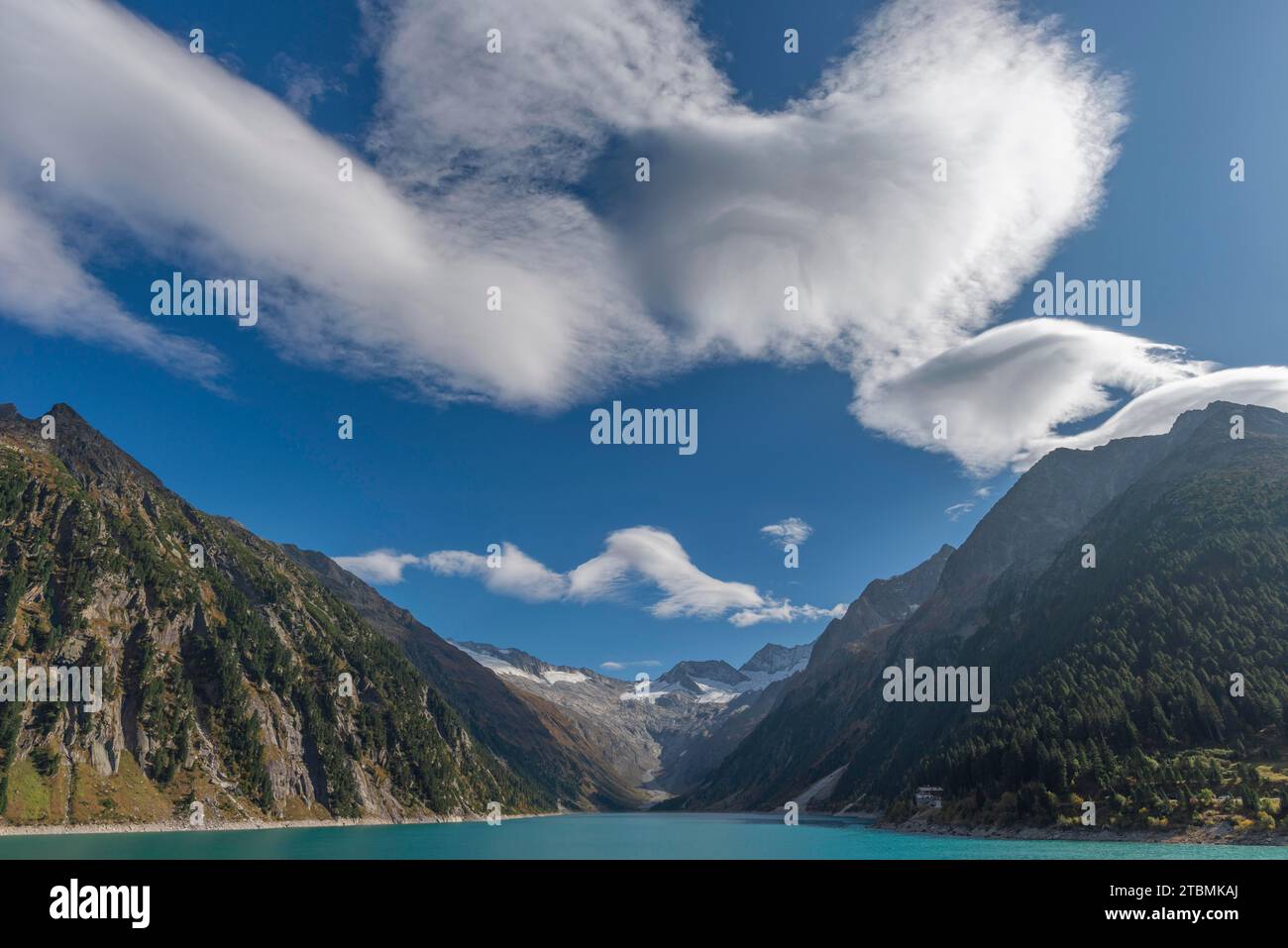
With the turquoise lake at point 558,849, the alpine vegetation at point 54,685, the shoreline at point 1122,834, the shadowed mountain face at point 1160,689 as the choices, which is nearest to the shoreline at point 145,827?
the turquoise lake at point 558,849

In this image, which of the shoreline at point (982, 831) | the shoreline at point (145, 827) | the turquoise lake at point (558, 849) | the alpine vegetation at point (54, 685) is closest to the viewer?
the turquoise lake at point (558, 849)

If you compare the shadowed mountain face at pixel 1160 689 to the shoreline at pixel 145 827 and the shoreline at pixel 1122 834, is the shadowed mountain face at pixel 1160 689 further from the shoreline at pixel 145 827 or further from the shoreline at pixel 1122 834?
the shoreline at pixel 145 827

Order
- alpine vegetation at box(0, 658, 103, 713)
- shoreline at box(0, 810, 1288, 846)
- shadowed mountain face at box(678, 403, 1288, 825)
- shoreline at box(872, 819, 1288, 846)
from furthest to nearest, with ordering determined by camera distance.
→ 1. alpine vegetation at box(0, 658, 103, 713)
2. shadowed mountain face at box(678, 403, 1288, 825)
3. shoreline at box(0, 810, 1288, 846)
4. shoreline at box(872, 819, 1288, 846)

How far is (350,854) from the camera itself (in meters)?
102

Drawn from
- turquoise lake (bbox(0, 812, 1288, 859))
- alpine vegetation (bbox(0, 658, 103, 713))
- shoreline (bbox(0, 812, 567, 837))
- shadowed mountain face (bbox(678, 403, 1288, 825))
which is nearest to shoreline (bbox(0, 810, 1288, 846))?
shoreline (bbox(0, 812, 567, 837))

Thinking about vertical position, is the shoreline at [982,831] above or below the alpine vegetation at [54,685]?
below

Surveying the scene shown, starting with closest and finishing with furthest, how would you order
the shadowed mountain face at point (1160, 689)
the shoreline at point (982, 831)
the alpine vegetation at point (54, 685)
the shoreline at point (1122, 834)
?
the shoreline at point (1122, 834)
the shoreline at point (982, 831)
the shadowed mountain face at point (1160, 689)
the alpine vegetation at point (54, 685)

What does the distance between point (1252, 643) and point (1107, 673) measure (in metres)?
26.0

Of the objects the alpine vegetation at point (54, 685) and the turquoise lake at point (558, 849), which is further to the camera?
the alpine vegetation at point (54, 685)

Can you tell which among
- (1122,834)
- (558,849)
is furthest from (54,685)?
(1122,834)

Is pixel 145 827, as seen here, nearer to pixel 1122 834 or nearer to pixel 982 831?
pixel 982 831

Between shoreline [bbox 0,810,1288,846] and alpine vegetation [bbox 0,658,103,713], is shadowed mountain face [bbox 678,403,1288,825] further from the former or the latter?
alpine vegetation [bbox 0,658,103,713]

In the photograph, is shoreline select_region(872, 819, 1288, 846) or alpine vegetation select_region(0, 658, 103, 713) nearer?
shoreline select_region(872, 819, 1288, 846)

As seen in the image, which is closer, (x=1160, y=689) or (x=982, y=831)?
(x=982, y=831)
